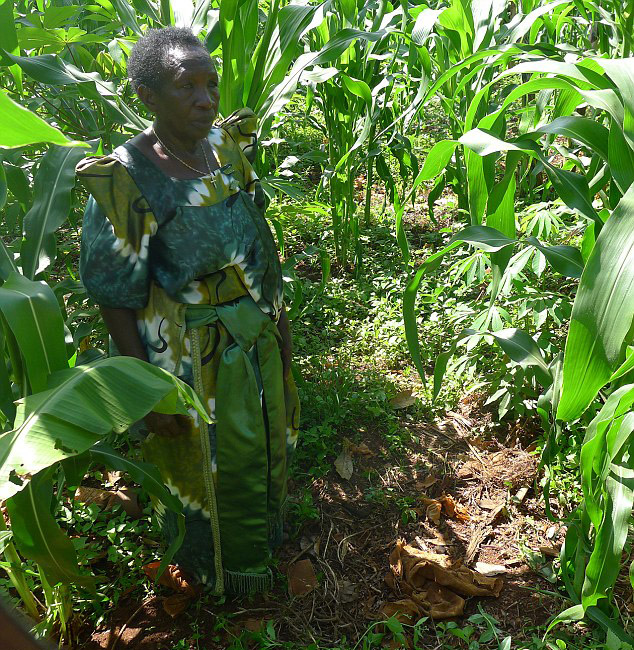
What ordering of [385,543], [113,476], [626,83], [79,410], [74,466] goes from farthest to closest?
[113,476], [385,543], [74,466], [626,83], [79,410]

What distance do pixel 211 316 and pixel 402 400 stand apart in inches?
50.1

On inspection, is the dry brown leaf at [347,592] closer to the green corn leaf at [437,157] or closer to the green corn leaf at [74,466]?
the green corn leaf at [74,466]

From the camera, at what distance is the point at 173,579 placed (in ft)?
6.70

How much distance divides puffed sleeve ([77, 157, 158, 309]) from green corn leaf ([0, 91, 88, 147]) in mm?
744

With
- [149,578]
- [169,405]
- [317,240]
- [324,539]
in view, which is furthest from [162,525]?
[317,240]

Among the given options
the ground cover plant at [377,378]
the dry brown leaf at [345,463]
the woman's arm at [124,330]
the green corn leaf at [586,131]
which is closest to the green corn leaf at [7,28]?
the ground cover plant at [377,378]

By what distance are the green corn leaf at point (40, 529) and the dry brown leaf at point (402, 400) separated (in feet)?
5.25

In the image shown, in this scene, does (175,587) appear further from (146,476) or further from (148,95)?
(148,95)

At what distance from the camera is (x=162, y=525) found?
1.98 m

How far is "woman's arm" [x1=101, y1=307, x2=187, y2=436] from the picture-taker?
5.58ft

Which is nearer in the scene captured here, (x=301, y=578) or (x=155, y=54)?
(x=155, y=54)

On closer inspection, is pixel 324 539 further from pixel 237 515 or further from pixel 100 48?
pixel 100 48

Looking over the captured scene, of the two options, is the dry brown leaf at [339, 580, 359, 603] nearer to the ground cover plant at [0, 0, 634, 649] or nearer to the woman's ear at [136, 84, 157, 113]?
the ground cover plant at [0, 0, 634, 649]

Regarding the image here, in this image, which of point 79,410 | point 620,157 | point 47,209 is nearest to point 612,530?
point 620,157
